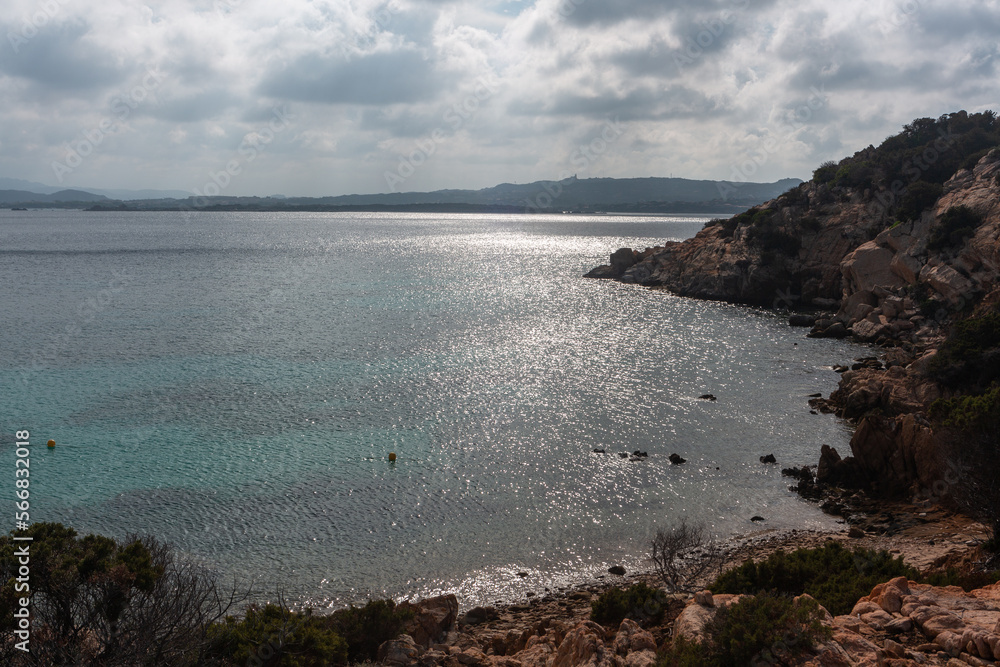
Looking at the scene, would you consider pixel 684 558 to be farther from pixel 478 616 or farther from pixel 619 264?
pixel 619 264

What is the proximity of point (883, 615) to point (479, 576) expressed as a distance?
1167 centimetres

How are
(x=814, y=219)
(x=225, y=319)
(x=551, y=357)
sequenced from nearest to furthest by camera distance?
(x=551, y=357) → (x=225, y=319) → (x=814, y=219)

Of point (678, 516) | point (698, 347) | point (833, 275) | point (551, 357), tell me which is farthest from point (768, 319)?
point (678, 516)

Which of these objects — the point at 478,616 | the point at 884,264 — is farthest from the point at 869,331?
the point at 478,616

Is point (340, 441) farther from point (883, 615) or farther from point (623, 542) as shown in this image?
point (883, 615)

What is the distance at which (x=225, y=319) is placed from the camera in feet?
188

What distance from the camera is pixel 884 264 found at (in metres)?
58.1

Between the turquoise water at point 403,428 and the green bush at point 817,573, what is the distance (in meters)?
5.40

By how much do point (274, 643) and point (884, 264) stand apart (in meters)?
61.0

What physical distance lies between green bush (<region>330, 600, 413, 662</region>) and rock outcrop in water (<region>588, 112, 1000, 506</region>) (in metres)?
18.7

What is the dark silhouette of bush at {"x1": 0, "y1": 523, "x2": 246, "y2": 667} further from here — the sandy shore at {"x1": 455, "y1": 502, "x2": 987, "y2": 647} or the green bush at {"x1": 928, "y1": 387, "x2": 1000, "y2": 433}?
the green bush at {"x1": 928, "y1": 387, "x2": 1000, "y2": 433}

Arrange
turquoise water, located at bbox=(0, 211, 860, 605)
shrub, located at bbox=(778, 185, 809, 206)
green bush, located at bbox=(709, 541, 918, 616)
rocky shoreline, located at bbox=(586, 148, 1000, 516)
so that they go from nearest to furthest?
green bush, located at bbox=(709, 541, 918, 616) → turquoise water, located at bbox=(0, 211, 860, 605) → rocky shoreline, located at bbox=(586, 148, 1000, 516) → shrub, located at bbox=(778, 185, 809, 206)

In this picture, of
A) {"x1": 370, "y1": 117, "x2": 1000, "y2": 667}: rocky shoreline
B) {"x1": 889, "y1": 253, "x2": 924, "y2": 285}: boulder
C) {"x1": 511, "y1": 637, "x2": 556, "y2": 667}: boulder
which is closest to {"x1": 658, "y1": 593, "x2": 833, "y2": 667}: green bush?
{"x1": 370, "y1": 117, "x2": 1000, "y2": 667}: rocky shoreline

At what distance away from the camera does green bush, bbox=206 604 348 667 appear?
11781mm
